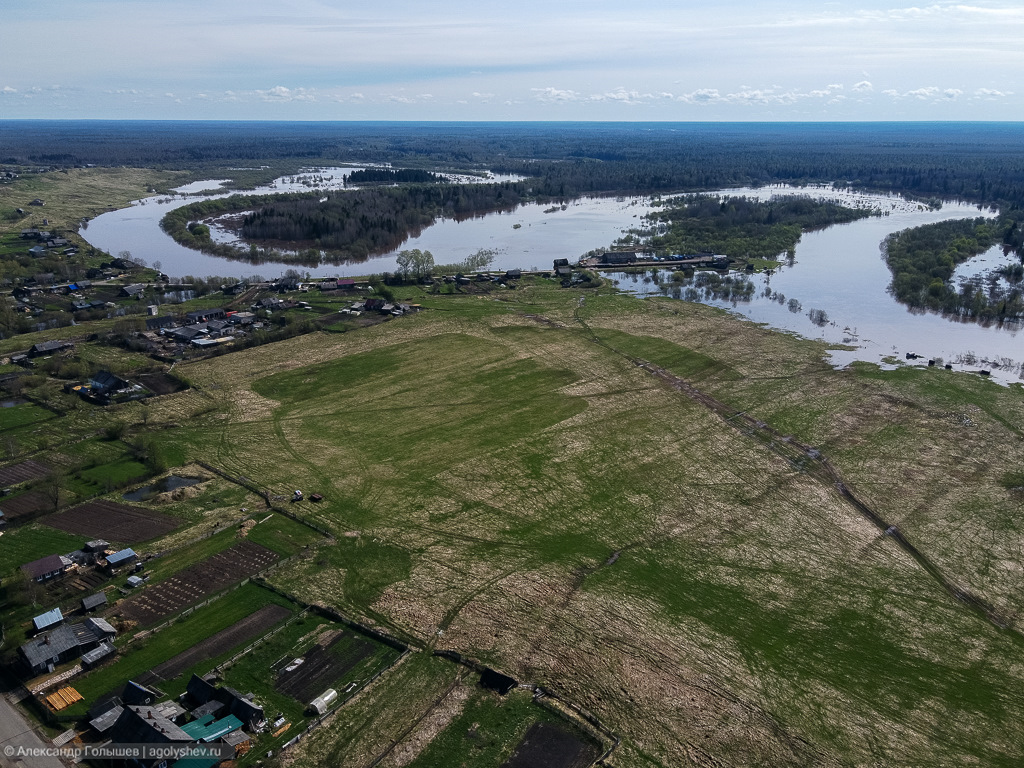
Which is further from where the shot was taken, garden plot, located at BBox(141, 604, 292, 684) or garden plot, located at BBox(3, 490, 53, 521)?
garden plot, located at BBox(3, 490, 53, 521)

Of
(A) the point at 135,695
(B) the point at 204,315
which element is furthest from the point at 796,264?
(A) the point at 135,695

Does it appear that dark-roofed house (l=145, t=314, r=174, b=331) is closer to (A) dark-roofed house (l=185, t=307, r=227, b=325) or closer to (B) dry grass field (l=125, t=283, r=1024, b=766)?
(A) dark-roofed house (l=185, t=307, r=227, b=325)

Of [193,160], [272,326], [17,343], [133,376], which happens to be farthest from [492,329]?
[193,160]

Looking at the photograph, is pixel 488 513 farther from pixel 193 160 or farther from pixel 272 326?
pixel 193 160

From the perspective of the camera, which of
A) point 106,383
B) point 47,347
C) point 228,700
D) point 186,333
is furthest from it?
point 186,333

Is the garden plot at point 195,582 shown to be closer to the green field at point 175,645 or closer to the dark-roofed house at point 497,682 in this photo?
the green field at point 175,645

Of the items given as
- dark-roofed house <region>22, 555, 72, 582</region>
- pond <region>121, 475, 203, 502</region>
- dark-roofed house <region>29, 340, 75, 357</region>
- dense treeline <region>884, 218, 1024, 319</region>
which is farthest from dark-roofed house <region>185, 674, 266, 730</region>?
dense treeline <region>884, 218, 1024, 319</region>

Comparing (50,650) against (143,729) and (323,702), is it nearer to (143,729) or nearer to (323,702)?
(143,729)
